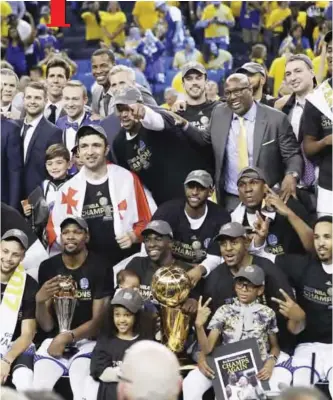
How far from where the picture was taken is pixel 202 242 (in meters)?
9.78

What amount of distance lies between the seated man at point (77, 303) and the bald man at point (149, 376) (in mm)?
4014

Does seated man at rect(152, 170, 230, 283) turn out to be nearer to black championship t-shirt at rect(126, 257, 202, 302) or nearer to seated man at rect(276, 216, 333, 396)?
black championship t-shirt at rect(126, 257, 202, 302)

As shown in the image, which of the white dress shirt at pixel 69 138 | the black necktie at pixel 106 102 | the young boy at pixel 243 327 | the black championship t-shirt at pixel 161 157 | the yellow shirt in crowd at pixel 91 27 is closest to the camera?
the young boy at pixel 243 327

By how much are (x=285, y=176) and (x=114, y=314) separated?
5.29 ft

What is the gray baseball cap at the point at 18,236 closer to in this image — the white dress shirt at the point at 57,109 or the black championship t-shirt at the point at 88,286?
the black championship t-shirt at the point at 88,286

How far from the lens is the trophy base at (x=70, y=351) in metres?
9.58

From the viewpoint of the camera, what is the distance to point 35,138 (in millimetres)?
10594

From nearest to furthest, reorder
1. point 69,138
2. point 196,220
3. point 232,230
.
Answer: point 232,230 → point 196,220 → point 69,138

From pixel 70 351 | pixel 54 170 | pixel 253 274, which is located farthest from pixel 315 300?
pixel 54 170

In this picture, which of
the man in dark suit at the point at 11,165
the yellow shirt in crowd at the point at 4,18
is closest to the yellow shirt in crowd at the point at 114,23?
the yellow shirt in crowd at the point at 4,18

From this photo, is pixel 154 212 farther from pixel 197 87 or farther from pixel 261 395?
pixel 261 395

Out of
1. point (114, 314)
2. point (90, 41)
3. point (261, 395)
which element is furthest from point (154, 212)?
point (90, 41)

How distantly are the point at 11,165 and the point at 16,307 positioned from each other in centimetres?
137

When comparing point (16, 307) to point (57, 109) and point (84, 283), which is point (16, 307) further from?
point (57, 109)
